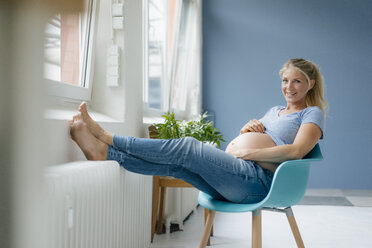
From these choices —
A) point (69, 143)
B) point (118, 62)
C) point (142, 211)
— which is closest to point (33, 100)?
point (69, 143)

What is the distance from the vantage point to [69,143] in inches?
62.5

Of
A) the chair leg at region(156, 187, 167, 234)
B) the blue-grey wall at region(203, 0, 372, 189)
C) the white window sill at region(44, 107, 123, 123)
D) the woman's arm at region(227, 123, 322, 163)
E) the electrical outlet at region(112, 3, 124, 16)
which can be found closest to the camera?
the white window sill at region(44, 107, 123, 123)

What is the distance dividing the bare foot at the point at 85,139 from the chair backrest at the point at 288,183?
Answer: 0.76 metres

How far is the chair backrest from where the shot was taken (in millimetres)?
1736

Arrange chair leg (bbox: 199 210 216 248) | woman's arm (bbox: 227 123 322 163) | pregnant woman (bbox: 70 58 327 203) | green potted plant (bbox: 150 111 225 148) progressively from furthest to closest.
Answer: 1. green potted plant (bbox: 150 111 225 148)
2. chair leg (bbox: 199 210 216 248)
3. woman's arm (bbox: 227 123 322 163)
4. pregnant woman (bbox: 70 58 327 203)

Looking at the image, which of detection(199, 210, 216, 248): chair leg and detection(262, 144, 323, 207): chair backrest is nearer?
detection(262, 144, 323, 207): chair backrest

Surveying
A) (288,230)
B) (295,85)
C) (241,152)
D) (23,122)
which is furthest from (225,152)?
(288,230)

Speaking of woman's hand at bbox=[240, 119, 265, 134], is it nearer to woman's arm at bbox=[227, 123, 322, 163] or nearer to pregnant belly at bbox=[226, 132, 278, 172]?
pregnant belly at bbox=[226, 132, 278, 172]

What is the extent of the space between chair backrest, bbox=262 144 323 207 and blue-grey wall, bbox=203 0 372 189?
3.11m

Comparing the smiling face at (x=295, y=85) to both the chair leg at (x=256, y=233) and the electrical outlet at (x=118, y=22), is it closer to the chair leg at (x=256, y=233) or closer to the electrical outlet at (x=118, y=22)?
the chair leg at (x=256, y=233)

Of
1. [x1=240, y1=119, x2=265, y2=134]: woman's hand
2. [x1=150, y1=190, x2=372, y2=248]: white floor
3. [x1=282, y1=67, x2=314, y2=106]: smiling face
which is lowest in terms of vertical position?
[x1=150, y1=190, x2=372, y2=248]: white floor

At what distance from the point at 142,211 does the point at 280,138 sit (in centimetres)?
85

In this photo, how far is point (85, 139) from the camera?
159cm

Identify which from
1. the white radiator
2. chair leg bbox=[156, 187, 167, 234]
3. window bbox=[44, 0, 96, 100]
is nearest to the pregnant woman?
the white radiator
